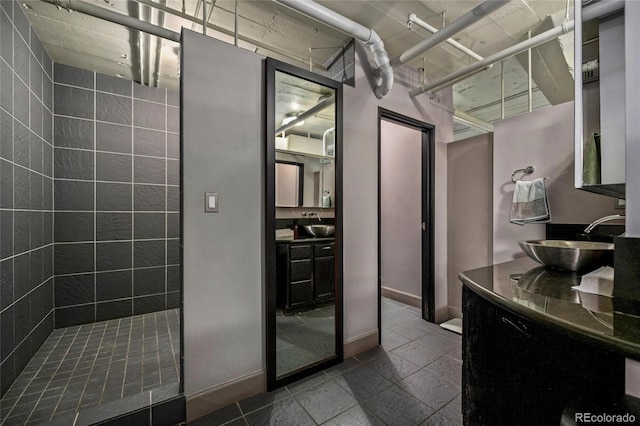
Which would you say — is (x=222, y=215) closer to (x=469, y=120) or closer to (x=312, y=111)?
(x=312, y=111)

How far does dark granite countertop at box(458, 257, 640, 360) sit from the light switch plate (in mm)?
1448

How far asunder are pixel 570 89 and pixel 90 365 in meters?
5.34

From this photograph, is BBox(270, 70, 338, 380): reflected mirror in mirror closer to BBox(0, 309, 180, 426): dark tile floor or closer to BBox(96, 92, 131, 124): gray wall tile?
BBox(0, 309, 180, 426): dark tile floor

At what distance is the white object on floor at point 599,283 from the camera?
0.89m

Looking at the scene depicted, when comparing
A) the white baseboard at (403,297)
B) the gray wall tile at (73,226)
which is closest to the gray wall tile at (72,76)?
the gray wall tile at (73,226)

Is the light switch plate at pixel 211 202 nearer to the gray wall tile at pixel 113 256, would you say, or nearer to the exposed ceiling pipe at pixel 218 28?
the exposed ceiling pipe at pixel 218 28

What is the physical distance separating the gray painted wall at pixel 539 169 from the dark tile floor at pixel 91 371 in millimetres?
2975

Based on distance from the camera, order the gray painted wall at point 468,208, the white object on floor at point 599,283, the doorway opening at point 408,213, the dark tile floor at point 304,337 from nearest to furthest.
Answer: the white object on floor at point 599,283 < the dark tile floor at point 304,337 < the gray painted wall at point 468,208 < the doorway opening at point 408,213

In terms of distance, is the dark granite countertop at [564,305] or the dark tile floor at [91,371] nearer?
the dark granite countertop at [564,305]

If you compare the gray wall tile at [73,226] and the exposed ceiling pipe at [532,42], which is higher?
the exposed ceiling pipe at [532,42]

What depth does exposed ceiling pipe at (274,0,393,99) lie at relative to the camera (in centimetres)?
162

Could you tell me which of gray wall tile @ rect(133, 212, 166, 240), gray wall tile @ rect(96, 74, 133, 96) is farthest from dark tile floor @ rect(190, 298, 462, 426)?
gray wall tile @ rect(96, 74, 133, 96)

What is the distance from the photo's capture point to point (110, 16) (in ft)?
5.53

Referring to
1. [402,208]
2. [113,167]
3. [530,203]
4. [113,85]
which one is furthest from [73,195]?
[530,203]
